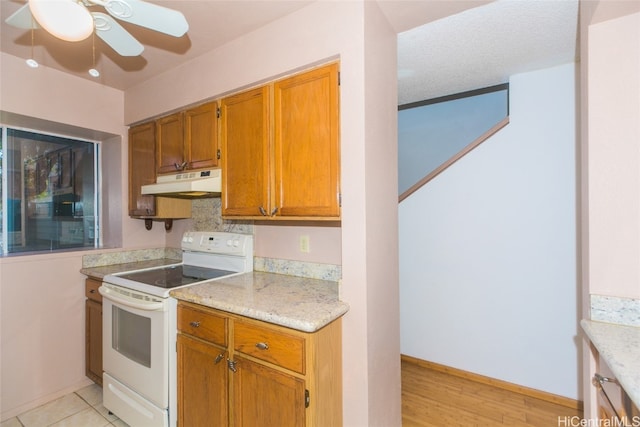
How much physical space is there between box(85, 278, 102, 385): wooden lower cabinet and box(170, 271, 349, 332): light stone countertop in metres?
1.13

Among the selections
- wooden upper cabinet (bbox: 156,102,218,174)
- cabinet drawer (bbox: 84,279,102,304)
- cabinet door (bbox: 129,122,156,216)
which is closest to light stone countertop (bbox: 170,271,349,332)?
wooden upper cabinet (bbox: 156,102,218,174)

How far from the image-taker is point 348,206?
154 centimetres

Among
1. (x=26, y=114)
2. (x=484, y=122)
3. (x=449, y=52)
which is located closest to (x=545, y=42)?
(x=449, y=52)

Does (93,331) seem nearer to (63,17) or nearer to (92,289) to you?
(92,289)

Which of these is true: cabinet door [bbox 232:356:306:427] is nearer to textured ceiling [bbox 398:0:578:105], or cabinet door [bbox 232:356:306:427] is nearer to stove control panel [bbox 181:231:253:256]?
stove control panel [bbox 181:231:253:256]

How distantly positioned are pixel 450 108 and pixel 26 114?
11.2ft

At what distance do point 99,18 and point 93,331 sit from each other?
2.31 meters

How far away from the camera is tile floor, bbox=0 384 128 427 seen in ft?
6.93

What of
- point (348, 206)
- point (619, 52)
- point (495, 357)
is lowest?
point (495, 357)

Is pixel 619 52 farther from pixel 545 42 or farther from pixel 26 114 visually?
pixel 26 114

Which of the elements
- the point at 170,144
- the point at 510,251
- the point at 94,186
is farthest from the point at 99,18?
the point at 510,251

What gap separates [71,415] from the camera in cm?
221

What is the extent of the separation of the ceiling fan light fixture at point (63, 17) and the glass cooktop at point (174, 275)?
4.42 ft

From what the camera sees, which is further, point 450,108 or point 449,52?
point 450,108
